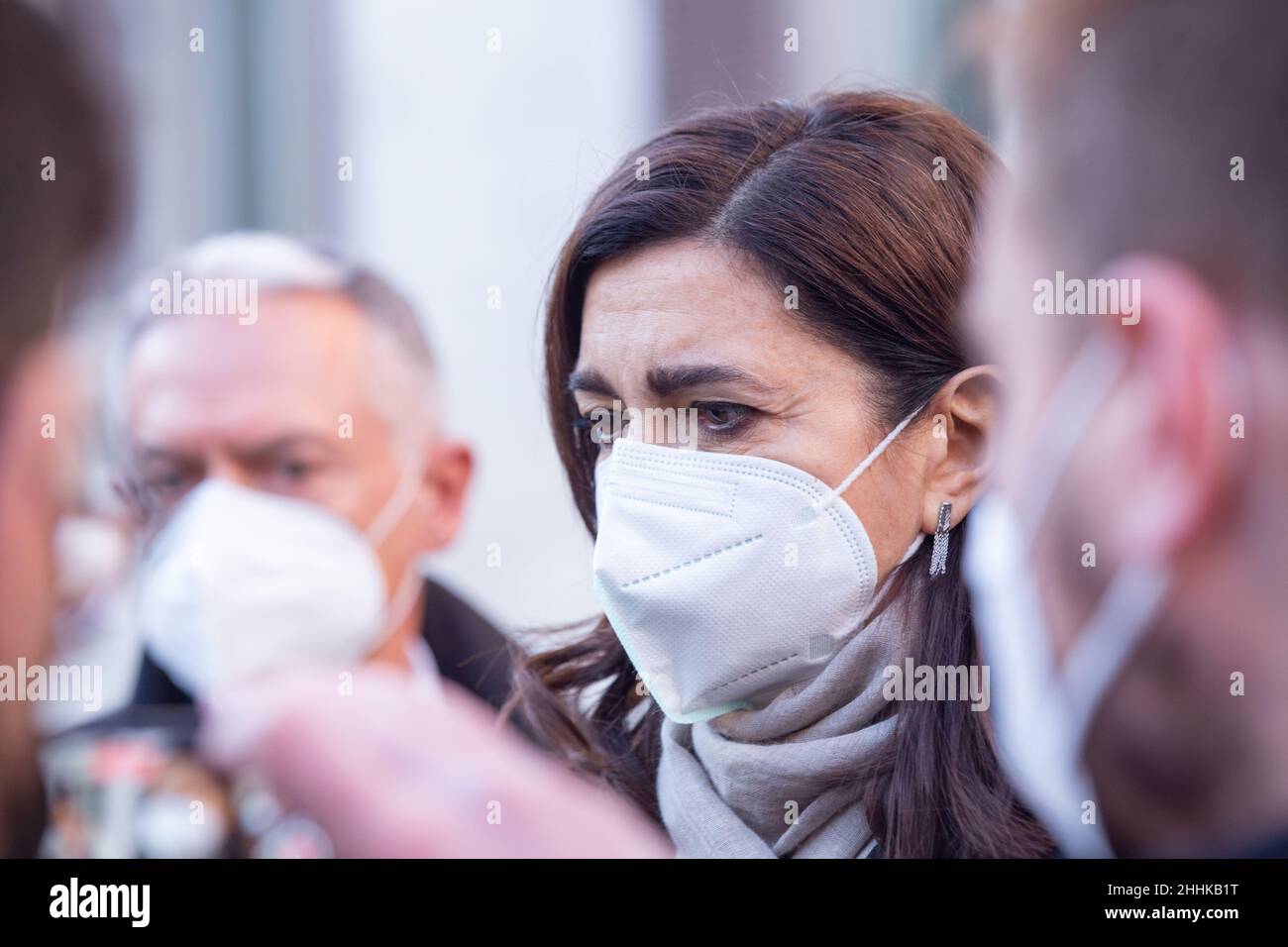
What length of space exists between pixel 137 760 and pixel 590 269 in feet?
3.33

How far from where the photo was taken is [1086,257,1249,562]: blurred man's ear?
2.15 feet

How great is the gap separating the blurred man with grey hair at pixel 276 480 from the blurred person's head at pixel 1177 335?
1208 mm

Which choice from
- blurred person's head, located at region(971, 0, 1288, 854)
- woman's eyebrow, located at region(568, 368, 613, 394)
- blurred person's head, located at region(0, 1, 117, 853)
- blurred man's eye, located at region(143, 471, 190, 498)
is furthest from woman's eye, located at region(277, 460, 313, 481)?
blurred person's head, located at region(971, 0, 1288, 854)

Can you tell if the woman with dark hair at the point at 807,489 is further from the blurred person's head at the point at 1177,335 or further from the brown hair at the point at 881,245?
the blurred person's head at the point at 1177,335

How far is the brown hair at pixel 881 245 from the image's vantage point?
1.37 meters

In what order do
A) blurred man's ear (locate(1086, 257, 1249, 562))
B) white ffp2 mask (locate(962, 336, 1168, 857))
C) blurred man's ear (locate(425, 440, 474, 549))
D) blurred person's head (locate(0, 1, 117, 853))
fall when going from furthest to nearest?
blurred man's ear (locate(425, 440, 474, 549))
blurred person's head (locate(0, 1, 117, 853))
white ffp2 mask (locate(962, 336, 1168, 857))
blurred man's ear (locate(1086, 257, 1249, 562))

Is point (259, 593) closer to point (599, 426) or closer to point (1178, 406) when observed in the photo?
point (599, 426)

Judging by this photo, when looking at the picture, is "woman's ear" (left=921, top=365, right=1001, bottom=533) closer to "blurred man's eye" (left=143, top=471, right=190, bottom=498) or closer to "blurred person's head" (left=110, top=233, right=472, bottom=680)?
"blurred person's head" (left=110, top=233, right=472, bottom=680)

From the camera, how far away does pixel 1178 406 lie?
2.17ft

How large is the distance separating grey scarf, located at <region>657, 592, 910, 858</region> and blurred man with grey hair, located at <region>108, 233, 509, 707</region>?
0.49 metres

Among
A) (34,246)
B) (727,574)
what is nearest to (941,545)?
(727,574)

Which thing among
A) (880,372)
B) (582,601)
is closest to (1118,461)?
(880,372)

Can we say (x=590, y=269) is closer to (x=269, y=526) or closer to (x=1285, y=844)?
(x=269, y=526)

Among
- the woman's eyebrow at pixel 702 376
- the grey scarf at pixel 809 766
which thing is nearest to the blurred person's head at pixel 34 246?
the woman's eyebrow at pixel 702 376
